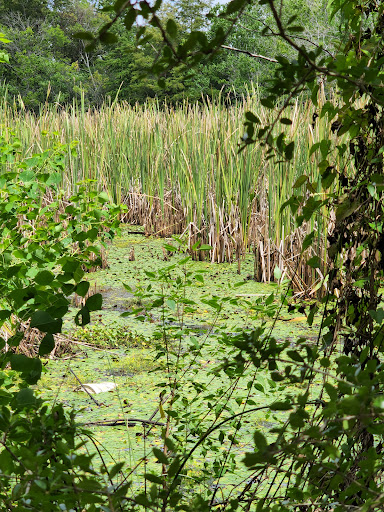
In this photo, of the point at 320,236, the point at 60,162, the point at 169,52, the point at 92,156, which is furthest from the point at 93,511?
the point at 92,156

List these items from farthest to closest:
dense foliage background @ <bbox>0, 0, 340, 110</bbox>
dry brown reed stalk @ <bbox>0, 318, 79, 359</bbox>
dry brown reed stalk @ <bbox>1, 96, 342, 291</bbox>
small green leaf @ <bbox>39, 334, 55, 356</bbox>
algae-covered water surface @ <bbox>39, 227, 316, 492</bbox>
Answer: dense foliage background @ <bbox>0, 0, 340, 110</bbox>, dry brown reed stalk @ <bbox>1, 96, 342, 291</bbox>, dry brown reed stalk @ <bbox>0, 318, 79, 359</bbox>, algae-covered water surface @ <bbox>39, 227, 316, 492</bbox>, small green leaf @ <bbox>39, 334, 55, 356</bbox>

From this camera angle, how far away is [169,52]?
71 cm

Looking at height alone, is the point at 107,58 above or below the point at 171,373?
above

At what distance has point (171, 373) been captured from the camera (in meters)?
1.67

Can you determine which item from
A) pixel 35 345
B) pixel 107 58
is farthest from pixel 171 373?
pixel 107 58

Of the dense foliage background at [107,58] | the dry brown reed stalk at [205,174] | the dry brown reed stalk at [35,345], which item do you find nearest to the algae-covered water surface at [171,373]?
the dry brown reed stalk at [35,345]

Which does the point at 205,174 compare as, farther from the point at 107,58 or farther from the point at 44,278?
the point at 107,58

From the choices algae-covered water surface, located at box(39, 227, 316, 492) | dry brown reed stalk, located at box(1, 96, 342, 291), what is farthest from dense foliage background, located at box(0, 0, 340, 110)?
algae-covered water surface, located at box(39, 227, 316, 492)

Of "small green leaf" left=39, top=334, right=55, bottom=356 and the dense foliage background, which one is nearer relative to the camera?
"small green leaf" left=39, top=334, right=55, bottom=356

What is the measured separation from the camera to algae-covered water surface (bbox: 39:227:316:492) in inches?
58.0

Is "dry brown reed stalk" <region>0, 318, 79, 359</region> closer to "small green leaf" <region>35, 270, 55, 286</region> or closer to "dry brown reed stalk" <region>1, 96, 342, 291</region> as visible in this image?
"dry brown reed stalk" <region>1, 96, 342, 291</region>

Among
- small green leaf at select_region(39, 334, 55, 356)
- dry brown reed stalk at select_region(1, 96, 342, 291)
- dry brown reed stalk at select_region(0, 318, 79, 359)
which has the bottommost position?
dry brown reed stalk at select_region(0, 318, 79, 359)

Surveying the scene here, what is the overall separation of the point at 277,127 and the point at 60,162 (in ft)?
8.39

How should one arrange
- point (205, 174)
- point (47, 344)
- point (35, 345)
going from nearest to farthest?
point (47, 344)
point (35, 345)
point (205, 174)
